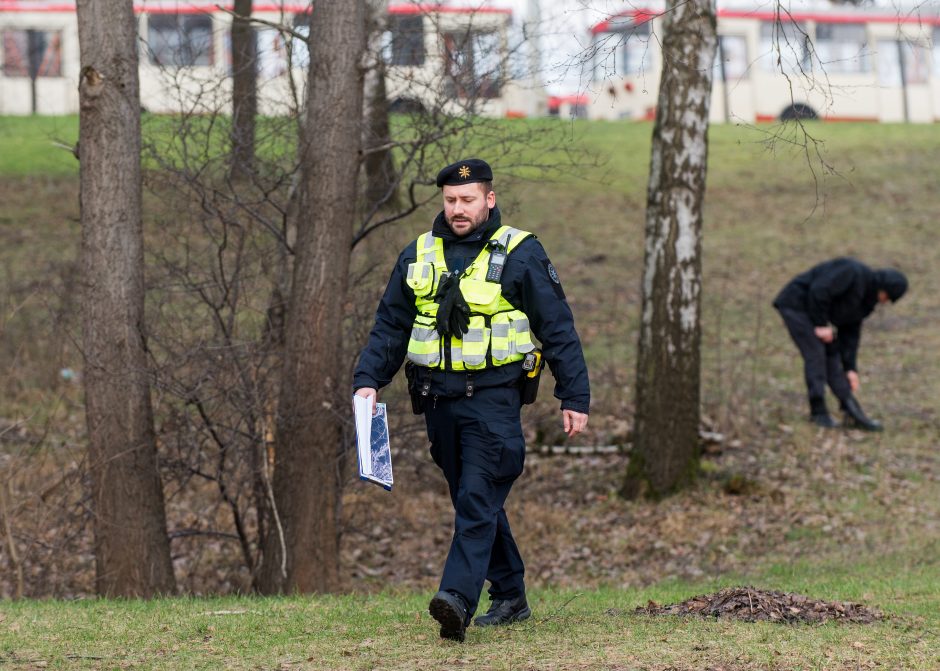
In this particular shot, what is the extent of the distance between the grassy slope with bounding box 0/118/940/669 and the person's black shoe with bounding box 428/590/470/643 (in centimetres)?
12

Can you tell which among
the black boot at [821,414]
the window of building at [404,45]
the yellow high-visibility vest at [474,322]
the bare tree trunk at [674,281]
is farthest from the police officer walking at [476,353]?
the black boot at [821,414]

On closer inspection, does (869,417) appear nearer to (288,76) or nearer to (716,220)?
(288,76)

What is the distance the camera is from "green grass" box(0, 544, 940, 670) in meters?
4.81

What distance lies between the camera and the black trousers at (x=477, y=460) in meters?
5.20

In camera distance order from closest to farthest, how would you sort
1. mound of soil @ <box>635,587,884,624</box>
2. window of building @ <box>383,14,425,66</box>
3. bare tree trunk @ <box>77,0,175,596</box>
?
mound of soil @ <box>635,587,884,624</box> → bare tree trunk @ <box>77,0,175,596</box> → window of building @ <box>383,14,425,66</box>

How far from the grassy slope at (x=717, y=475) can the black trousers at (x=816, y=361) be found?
1.53ft

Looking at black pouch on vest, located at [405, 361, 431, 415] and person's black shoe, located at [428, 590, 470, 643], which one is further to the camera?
black pouch on vest, located at [405, 361, 431, 415]

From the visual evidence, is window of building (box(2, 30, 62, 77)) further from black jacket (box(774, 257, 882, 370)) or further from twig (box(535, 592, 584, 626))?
twig (box(535, 592, 584, 626))

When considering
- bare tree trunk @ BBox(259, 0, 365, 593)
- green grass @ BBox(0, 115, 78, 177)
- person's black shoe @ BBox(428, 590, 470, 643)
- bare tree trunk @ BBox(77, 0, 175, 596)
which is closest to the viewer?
person's black shoe @ BBox(428, 590, 470, 643)

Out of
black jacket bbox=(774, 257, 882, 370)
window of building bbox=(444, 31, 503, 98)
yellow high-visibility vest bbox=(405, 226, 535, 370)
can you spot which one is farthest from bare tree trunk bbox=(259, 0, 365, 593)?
black jacket bbox=(774, 257, 882, 370)

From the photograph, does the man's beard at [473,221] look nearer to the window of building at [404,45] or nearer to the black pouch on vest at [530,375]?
the black pouch on vest at [530,375]

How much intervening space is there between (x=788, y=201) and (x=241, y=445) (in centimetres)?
1807

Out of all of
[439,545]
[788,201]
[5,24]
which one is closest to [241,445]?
[439,545]

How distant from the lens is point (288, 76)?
8492 millimetres
